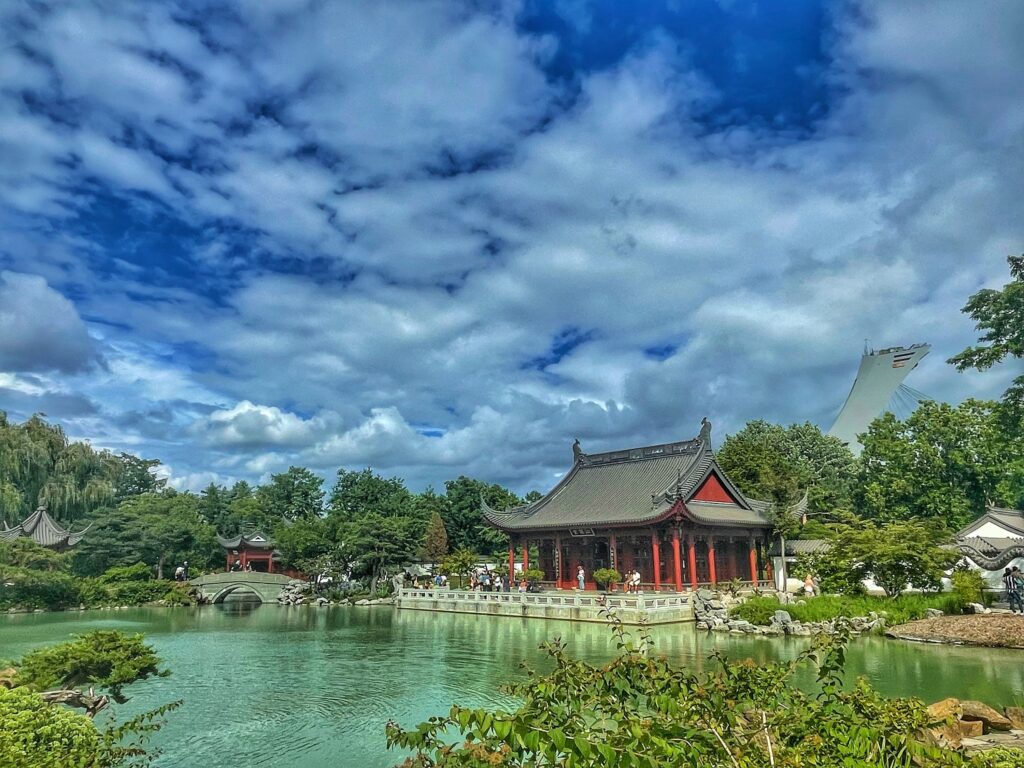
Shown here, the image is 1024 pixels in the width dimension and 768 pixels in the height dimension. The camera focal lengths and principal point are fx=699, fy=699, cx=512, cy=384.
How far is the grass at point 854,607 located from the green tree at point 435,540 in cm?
2687

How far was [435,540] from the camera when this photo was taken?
155 ft

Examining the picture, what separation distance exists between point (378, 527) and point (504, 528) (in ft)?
24.3

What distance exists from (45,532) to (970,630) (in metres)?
45.2

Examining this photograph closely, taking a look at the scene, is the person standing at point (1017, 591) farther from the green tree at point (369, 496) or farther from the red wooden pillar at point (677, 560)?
the green tree at point (369, 496)

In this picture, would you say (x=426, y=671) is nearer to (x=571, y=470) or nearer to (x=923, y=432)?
(x=571, y=470)

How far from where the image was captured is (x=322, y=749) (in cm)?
1023

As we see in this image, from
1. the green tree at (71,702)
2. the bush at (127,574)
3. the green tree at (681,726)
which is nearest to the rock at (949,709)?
the green tree at (681,726)

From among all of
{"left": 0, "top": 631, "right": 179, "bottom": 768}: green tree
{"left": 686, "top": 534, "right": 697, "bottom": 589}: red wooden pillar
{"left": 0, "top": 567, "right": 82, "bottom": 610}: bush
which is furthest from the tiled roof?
{"left": 0, "top": 567, "right": 82, "bottom": 610}: bush

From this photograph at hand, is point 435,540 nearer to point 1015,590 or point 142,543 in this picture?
point 142,543

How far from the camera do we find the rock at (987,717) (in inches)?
342

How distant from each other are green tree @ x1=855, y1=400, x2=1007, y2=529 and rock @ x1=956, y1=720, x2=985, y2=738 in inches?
1244

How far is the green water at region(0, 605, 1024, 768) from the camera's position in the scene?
1080 cm

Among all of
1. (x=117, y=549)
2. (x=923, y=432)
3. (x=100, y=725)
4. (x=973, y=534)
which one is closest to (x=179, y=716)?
(x=100, y=725)

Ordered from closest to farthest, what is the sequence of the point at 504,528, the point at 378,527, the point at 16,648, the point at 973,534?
the point at 16,648 → the point at 973,534 → the point at 504,528 → the point at 378,527
